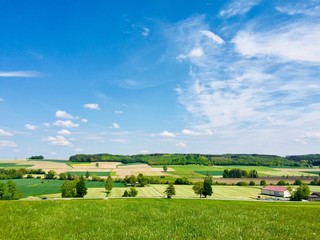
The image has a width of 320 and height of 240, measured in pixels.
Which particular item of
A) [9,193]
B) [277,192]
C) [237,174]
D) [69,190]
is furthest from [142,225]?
[237,174]

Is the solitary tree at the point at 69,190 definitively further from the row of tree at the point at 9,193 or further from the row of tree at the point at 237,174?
the row of tree at the point at 237,174

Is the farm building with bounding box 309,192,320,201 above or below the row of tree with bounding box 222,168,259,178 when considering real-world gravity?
below

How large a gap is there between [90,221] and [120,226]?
2161 millimetres

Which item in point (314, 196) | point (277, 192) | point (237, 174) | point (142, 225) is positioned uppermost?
point (142, 225)

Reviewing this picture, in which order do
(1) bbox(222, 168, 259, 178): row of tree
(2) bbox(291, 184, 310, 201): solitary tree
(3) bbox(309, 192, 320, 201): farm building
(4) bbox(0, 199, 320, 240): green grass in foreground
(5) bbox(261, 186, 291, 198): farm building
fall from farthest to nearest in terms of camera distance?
(1) bbox(222, 168, 259, 178): row of tree, (5) bbox(261, 186, 291, 198): farm building, (3) bbox(309, 192, 320, 201): farm building, (2) bbox(291, 184, 310, 201): solitary tree, (4) bbox(0, 199, 320, 240): green grass in foreground

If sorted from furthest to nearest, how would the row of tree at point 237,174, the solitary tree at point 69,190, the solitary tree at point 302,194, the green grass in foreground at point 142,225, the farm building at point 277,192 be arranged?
1. the row of tree at point 237,174
2. the farm building at point 277,192
3. the solitary tree at point 302,194
4. the solitary tree at point 69,190
5. the green grass in foreground at point 142,225

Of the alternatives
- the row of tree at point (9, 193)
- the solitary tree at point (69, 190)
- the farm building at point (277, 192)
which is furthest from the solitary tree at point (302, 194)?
the row of tree at point (9, 193)

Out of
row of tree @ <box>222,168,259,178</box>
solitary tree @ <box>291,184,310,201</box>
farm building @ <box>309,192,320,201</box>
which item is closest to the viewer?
solitary tree @ <box>291,184,310,201</box>

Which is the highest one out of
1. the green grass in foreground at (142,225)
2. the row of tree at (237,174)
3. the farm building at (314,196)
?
the green grass in foreground at (142,225)

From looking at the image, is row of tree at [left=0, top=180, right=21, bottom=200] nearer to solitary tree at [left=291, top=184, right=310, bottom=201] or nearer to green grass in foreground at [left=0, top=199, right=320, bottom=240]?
green grass in foreground at [left=0, top=199, right=320, bottom=240]

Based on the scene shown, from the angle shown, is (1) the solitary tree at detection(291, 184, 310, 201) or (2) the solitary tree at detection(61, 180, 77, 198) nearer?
(2) the solitary tree at detection(61, 180, 77, 198)

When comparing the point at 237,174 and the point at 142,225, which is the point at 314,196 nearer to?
the point at 237,174

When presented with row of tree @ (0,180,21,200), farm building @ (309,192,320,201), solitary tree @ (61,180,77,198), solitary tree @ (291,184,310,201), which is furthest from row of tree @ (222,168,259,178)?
row of tree @ (0,180,21,200)

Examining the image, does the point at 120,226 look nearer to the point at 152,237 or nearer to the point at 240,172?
the point at 152,237
